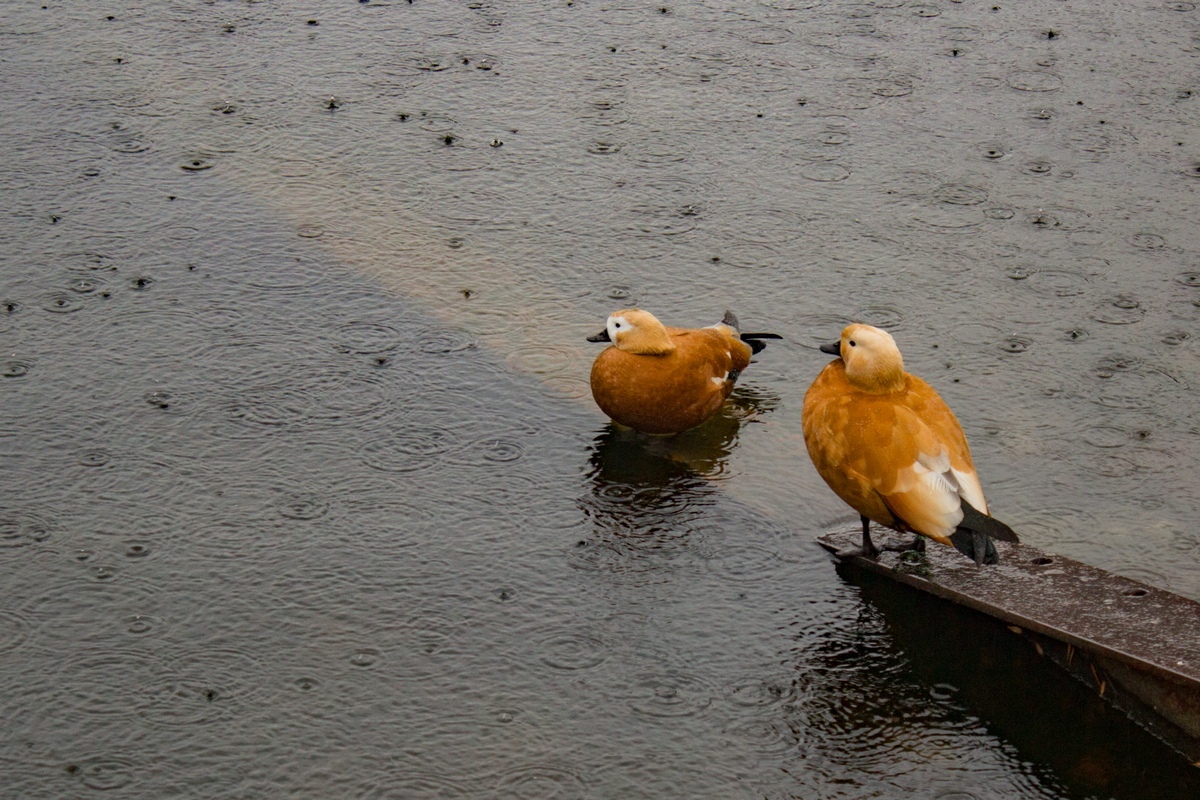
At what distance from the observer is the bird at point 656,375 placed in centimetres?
476

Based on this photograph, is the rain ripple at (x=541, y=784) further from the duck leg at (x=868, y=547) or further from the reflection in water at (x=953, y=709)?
the duck leg at (x=868, y=547)

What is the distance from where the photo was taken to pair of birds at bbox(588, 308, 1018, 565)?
13.3 feet

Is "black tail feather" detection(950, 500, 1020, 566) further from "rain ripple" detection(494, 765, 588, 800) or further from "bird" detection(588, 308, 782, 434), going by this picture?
"rain ripple" detection(494, 765, 588, 800)

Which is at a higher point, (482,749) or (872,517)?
(872,517)

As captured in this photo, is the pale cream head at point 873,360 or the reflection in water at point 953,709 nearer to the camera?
the reflection in water at point 953,709

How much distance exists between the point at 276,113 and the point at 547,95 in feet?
4.64

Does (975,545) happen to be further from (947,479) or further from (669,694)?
(669,694)

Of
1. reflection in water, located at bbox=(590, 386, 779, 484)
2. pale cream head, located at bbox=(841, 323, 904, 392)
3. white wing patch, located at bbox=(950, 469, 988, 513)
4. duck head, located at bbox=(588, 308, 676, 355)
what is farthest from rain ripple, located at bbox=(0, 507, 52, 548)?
white wing patch, located at bbox=(950, 469, 988, 513)

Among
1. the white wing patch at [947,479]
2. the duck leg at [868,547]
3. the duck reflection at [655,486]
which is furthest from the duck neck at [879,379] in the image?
the duck reflection at [655,486]

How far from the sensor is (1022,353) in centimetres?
536

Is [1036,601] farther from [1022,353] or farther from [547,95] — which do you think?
[547,95]

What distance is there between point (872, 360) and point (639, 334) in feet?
2.98

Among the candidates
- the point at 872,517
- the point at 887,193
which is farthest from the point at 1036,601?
the point at 887,193

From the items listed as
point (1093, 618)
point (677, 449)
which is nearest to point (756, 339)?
point (677, 449)
